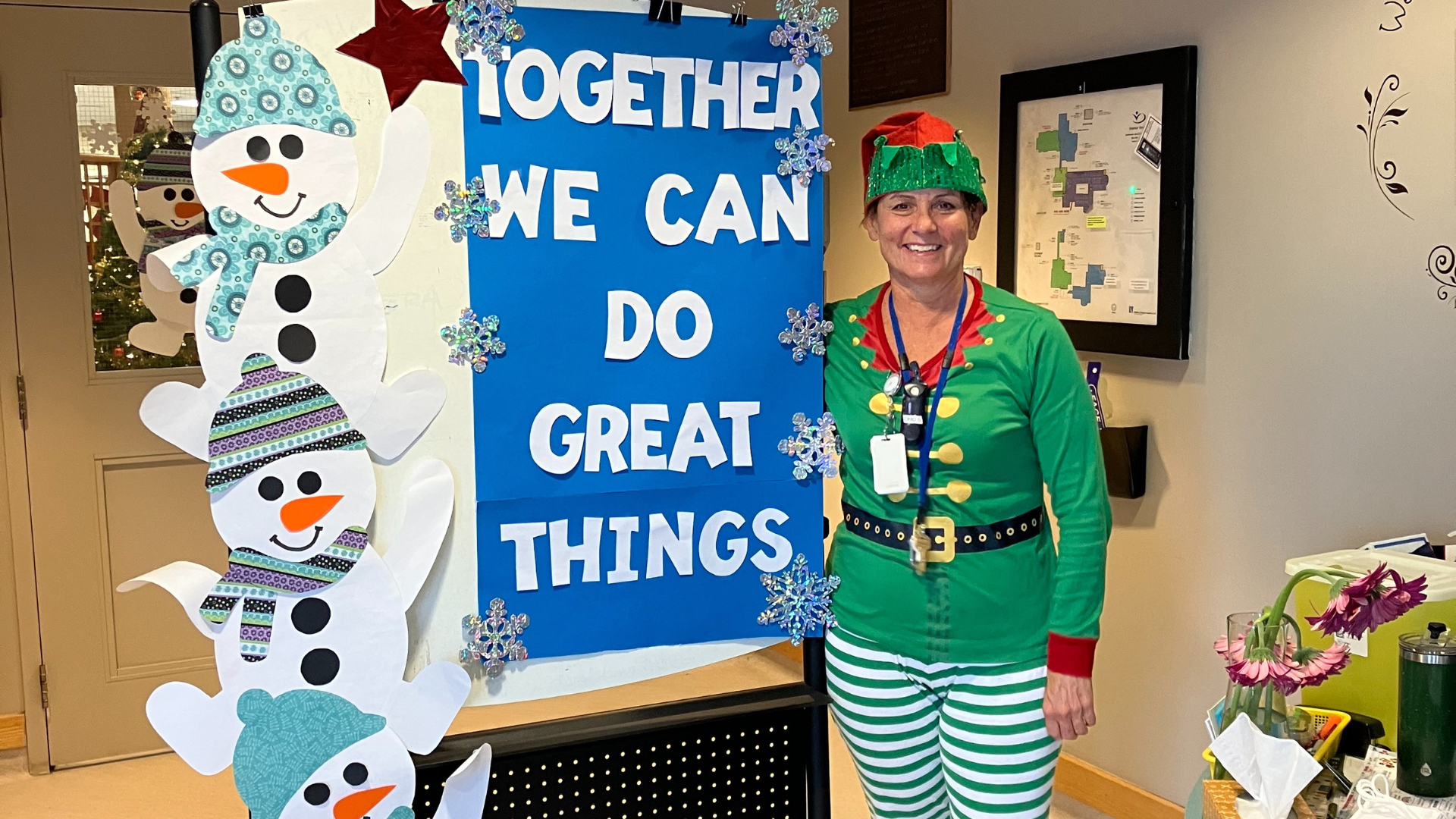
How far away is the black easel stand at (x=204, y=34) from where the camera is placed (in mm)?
1494

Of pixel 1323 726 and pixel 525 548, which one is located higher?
pixel 525 548

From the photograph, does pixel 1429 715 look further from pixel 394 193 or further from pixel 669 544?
pixel 394 193

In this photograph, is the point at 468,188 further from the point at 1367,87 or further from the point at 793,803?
the point at 1367,87

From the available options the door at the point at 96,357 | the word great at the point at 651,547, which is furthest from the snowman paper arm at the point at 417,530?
the door at the point at 96,357

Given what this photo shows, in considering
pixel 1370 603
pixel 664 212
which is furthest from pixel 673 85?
pixel 1370 603

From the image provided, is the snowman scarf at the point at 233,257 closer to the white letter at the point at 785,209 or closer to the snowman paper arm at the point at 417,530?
the snowman paper arm at the point at 417,530

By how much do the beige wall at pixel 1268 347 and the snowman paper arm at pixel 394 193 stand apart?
6.04 ft

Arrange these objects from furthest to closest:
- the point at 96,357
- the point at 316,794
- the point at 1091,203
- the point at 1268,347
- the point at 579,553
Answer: the point at 96,357
the point at 1091,203
the point at 1268,347
the point at 579,553
the point at 316,794

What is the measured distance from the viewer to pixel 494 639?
167cm

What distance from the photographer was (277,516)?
5.07ft

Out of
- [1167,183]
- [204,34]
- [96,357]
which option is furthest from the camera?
[96,357]

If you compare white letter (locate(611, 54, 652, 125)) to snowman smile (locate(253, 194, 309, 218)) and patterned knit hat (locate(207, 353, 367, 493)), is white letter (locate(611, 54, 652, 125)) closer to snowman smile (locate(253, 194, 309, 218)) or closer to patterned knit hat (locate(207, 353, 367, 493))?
snowman smile (locate(253, 194, 309, 218))

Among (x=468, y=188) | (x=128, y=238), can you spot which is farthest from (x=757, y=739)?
(x=128, y=238)

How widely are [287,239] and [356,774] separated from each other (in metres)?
0.71
